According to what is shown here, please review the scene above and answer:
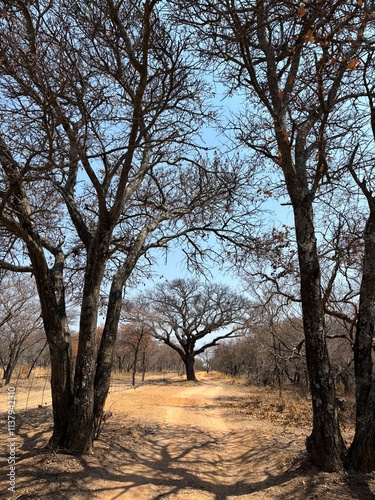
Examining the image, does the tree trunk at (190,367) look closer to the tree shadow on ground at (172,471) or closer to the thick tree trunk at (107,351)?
the tree shadow on ground at (172,471)

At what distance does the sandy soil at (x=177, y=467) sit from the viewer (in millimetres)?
3869

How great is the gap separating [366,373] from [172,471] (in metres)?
3.04

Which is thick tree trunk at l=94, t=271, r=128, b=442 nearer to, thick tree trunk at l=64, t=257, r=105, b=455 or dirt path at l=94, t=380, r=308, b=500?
thick tree trunk at l=64, t=257, r=105, b=455

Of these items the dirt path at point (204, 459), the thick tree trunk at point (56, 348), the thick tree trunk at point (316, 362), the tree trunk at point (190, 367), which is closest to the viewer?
the thick tree trunk at point (316, 362)

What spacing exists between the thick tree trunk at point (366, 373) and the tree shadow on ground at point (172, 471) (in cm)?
23

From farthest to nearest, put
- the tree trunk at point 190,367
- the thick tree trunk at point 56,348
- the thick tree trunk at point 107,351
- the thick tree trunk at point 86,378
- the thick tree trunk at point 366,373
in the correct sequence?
the tree trunk at point 190,367 < the thick tree trunk at point 107,351 < the thick tree trunk at point 56,348 < the thick tree trunk at point 86,378 < the thick tree trunk at point 366,373

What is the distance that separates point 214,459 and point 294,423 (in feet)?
11.6

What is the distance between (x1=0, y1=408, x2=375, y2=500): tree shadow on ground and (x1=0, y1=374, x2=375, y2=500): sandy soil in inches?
0.4

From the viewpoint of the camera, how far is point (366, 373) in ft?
14.1

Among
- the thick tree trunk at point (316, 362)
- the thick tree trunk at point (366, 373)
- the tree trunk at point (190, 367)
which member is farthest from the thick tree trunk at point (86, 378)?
the tree trunk at point (190, 367)

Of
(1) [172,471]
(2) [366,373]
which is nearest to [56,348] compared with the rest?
(1) [172,471]

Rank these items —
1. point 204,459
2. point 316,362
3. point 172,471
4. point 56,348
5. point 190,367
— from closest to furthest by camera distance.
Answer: point 316,362, point 172,471, point 56,348, point 204,459, point 190,367

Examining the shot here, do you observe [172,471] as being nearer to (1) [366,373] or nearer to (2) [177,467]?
(2) [177,467]

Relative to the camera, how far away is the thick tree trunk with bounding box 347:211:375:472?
405cm
